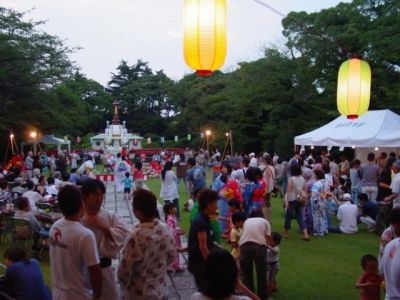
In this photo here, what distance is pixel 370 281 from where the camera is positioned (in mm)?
5266

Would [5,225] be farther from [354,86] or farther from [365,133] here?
[365,133]

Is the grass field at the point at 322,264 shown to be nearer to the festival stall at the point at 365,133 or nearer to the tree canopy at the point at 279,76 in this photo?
the festival stall at the point at 365,133

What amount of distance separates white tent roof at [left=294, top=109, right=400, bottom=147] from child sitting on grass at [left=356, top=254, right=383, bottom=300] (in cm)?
954

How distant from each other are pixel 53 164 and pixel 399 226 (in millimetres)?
24374

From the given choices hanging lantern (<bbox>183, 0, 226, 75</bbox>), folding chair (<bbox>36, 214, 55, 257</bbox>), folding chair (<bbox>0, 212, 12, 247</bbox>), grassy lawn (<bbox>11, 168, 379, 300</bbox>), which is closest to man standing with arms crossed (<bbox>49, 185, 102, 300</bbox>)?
grassy lawn (<bbox>11, 168, 379, 300</bbox>)

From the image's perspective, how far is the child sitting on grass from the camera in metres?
5.22

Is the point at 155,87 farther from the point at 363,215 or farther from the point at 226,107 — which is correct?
the point at 363,215

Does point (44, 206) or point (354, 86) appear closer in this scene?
point (44, 206)

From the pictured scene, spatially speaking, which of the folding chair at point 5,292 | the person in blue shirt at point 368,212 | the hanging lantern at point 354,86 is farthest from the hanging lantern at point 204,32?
the person in blue shirt at point 368,212

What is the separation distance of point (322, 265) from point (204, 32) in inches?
174

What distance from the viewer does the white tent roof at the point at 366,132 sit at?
1459 cm

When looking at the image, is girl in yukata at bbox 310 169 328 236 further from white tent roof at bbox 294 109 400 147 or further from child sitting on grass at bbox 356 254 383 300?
child sitting on grass at bbox 356 254 383 300

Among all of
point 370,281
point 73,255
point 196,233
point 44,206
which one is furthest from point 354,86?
point 73,255

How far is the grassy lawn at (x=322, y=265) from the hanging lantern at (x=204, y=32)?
367 centimetres
